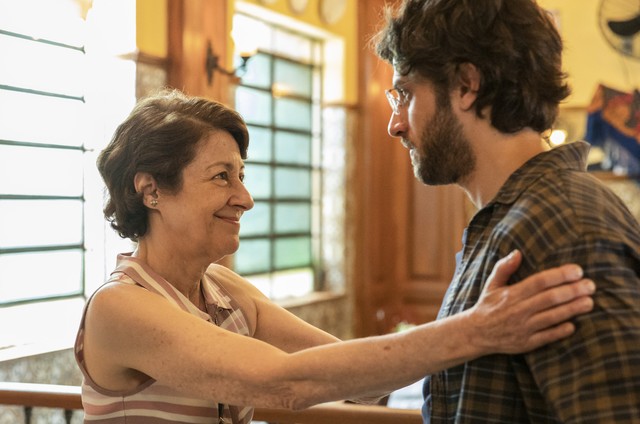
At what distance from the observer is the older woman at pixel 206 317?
1.34 meters

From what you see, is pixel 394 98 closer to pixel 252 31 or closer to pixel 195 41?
pixel 195 41

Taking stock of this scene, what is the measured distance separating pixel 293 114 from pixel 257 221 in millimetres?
1194

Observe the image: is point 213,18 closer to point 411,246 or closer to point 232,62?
point 232,62

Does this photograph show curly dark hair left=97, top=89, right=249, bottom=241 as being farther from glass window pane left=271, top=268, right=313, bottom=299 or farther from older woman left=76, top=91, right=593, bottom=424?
glass window pane left=271, top=268, right=313, bottom=299

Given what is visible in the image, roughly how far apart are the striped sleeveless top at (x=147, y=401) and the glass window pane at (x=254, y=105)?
473cm

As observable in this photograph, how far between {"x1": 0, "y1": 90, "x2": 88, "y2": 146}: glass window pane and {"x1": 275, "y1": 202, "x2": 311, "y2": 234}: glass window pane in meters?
2.47

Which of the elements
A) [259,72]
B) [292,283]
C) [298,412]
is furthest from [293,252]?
[298,412]

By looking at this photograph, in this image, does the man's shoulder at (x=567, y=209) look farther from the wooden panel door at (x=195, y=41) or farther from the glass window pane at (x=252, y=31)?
the glass window pane at (x=252, y=31)

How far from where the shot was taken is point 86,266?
16.9ft

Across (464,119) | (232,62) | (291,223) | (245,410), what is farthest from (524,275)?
(291,223)

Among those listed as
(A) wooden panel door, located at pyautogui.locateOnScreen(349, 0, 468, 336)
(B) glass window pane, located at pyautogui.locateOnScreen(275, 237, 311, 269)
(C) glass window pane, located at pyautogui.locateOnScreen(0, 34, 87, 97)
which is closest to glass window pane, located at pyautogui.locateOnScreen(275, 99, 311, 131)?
(A) wooden panel door, located at pyautogui.locateOnScreen(349, 0, 468, 336)

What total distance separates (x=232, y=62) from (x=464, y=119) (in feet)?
16.0

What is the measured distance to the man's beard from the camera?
1574 mm

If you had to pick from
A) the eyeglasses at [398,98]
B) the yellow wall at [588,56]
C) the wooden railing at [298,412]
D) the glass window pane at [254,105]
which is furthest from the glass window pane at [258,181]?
the eyeglasses at [398,98]
